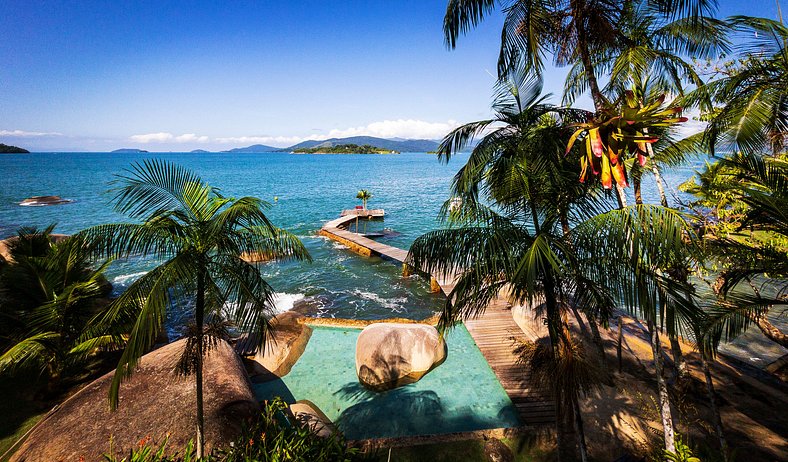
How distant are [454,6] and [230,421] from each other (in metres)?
9.59

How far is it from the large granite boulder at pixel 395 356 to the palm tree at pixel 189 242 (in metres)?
4.76

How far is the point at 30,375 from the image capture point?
8.65 metres

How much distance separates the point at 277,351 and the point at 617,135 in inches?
434

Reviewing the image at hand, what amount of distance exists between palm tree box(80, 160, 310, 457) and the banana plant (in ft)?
15.5

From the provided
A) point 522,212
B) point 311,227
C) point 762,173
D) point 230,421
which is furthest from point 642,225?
point 311,227

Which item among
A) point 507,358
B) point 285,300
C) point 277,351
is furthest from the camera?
point 285,300

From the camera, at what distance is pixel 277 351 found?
10.9 m

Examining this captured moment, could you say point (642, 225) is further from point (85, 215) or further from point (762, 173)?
point (85, 215)

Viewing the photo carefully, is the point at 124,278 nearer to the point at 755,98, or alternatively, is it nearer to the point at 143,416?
the point at 143,416

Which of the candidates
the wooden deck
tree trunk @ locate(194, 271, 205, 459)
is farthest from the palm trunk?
tree trunk @ locate(194, 271, 205, 459)

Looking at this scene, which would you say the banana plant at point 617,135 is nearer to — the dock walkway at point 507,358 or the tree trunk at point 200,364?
the dock walkway at point 507,358

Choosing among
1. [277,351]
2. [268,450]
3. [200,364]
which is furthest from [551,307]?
[277,351]

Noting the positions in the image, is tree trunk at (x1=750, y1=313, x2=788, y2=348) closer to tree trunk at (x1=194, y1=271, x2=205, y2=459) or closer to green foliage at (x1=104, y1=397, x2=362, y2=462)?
green foliage at (x1=104, y1=397, x2=362, y2=462)

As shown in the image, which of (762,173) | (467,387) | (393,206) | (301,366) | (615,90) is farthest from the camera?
(393,206)
